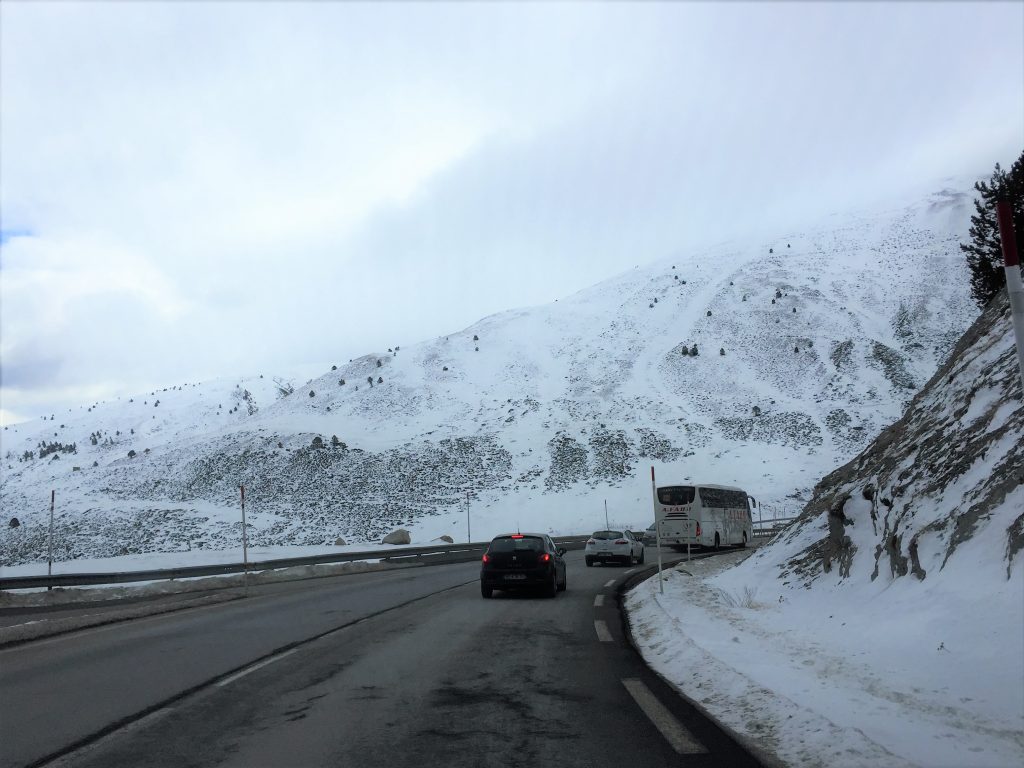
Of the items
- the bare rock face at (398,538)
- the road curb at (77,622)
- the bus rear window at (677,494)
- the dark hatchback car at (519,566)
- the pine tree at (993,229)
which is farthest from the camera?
the bare rock face at (398,538)

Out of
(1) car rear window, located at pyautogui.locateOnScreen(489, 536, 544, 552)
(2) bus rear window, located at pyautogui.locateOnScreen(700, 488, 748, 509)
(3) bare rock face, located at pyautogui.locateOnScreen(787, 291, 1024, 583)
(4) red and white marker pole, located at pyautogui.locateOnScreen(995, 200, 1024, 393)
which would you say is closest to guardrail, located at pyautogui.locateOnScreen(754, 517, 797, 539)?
(2) bus rear window, located at pyautogui.locateOnScreen(700, 488, 748, 509)

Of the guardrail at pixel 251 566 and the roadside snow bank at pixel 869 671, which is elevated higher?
the roadside snow bank at pixel 869 671

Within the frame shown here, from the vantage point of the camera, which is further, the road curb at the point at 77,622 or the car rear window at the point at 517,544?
the car rear window at the point at 517,544

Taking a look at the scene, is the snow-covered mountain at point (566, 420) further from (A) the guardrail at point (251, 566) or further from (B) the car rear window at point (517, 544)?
(B) the car rear window at point (517, 544)

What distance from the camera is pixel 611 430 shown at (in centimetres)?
7688

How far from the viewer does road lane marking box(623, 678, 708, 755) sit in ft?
17.8

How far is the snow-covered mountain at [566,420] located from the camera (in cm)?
6138

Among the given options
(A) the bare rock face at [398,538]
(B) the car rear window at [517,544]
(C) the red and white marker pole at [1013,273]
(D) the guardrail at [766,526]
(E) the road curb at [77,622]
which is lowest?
(D) the guardrail at [766,526]

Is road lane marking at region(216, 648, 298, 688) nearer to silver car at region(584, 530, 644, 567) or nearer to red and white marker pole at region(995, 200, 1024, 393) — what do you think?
red and white marker pole at region(995, 200, 1024, 393)

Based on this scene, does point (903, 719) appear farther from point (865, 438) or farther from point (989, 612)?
point (865, 438)

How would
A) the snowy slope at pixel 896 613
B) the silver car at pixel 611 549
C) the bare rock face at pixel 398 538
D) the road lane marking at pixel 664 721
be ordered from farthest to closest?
the bare rock face at pixel 398 538, the silver car at pixel 611 549, the snowy slope at pixel 896 613, the road lane marking at pixel 664 721

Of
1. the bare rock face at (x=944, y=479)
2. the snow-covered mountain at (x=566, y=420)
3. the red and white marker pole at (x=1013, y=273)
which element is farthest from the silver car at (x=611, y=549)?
the snow-covered mountain at (x=566, y=420)

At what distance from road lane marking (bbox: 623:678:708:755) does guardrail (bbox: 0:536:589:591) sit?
Answer: 18.5m

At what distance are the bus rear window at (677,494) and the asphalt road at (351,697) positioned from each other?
22712 mm
